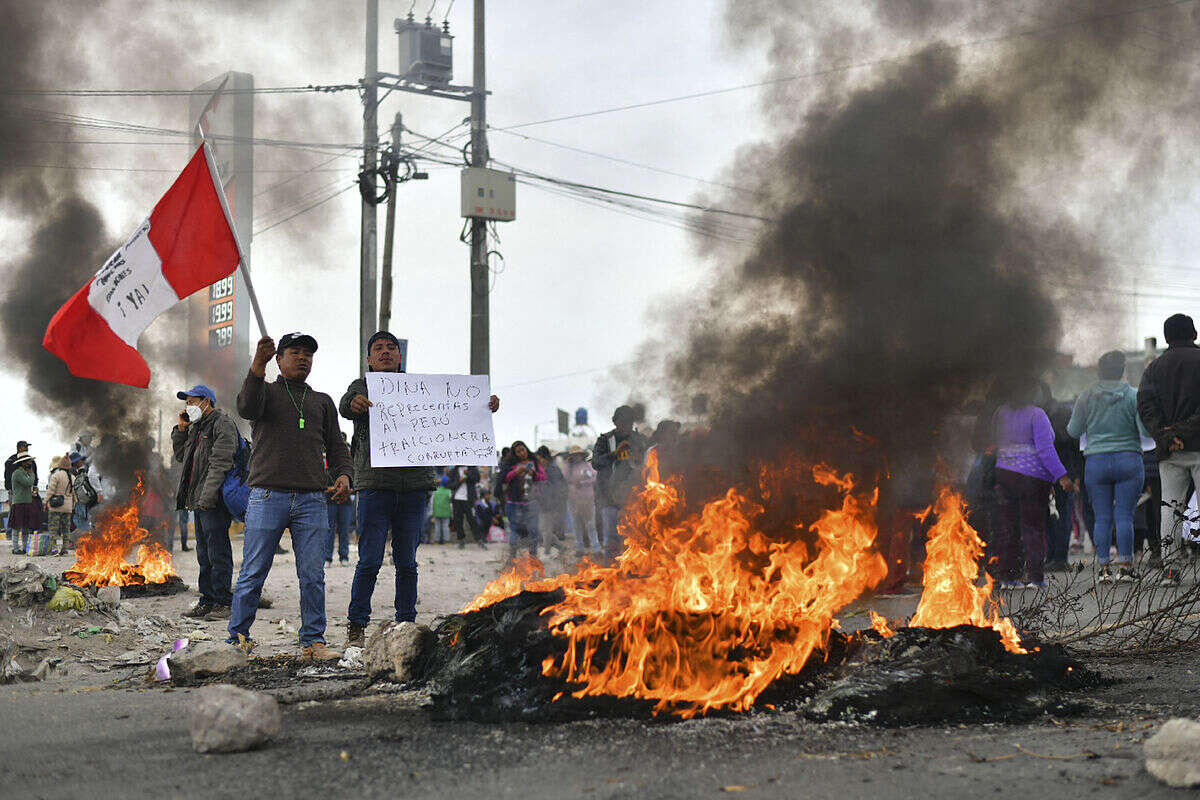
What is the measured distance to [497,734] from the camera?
4504 millimetres

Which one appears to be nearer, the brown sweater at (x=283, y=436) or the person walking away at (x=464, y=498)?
the brown sweater at (x=283, y=436)

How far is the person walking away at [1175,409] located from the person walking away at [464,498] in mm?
13206

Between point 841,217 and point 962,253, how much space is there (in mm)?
793

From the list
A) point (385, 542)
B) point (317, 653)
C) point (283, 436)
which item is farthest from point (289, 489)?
point (317, 653)

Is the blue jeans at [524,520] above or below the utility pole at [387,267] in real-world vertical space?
below

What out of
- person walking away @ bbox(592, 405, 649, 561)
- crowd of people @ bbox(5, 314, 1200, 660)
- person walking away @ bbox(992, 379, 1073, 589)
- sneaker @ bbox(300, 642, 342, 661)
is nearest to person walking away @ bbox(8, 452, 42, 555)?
crowd of people @ bbox(5, 314, 1200, 660)

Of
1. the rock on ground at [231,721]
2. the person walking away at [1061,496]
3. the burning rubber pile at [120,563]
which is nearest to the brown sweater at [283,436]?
the rock on ground at [231,721]

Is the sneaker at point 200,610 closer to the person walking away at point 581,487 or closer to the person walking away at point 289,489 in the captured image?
the person walking away at point 289,489

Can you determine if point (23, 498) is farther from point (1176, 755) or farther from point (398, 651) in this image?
point (1176, 755)

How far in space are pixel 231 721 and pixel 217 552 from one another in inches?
211

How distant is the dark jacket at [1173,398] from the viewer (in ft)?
27.6

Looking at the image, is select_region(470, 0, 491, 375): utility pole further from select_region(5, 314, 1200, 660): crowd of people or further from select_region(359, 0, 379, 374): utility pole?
select_region(5, 314, 1200, 660): crowd of people

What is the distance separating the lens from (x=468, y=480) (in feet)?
66.5

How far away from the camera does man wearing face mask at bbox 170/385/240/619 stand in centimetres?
904
